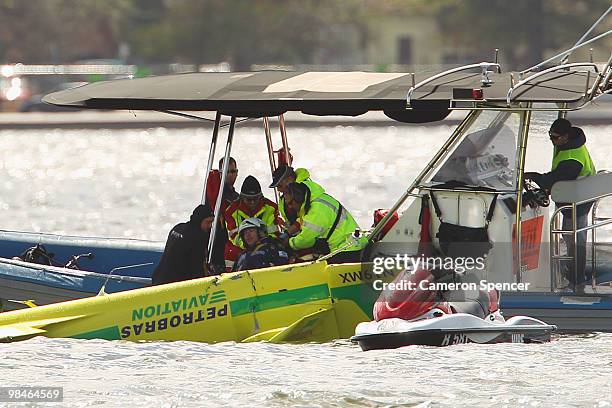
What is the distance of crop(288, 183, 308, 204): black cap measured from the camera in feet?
37.3

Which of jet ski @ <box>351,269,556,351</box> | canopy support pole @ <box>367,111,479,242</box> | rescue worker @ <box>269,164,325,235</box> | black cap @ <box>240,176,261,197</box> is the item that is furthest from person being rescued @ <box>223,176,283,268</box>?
jet ski @ <box>351,269,556,351</box>

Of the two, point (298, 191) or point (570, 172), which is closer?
point (570, 172)

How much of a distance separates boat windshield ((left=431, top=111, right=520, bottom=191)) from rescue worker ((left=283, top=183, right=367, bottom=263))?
2.88 ft

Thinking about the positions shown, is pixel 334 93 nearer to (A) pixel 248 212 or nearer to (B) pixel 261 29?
(A) pixel 248 212

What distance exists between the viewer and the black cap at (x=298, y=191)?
11.4m

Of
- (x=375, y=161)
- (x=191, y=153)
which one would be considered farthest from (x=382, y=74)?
(x=191, y=153)

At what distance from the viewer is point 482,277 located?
10.7 meters

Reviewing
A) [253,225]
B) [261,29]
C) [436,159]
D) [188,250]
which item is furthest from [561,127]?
[261,29]

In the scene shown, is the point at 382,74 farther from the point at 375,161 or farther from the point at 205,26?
the point at 205,26

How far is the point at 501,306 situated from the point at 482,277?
13.9 inches

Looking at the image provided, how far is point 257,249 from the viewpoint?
11359 mm

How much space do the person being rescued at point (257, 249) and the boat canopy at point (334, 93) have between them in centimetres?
87

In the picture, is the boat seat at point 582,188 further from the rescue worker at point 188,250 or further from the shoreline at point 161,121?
the shoreline at point 161,121

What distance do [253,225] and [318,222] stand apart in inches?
20.0
